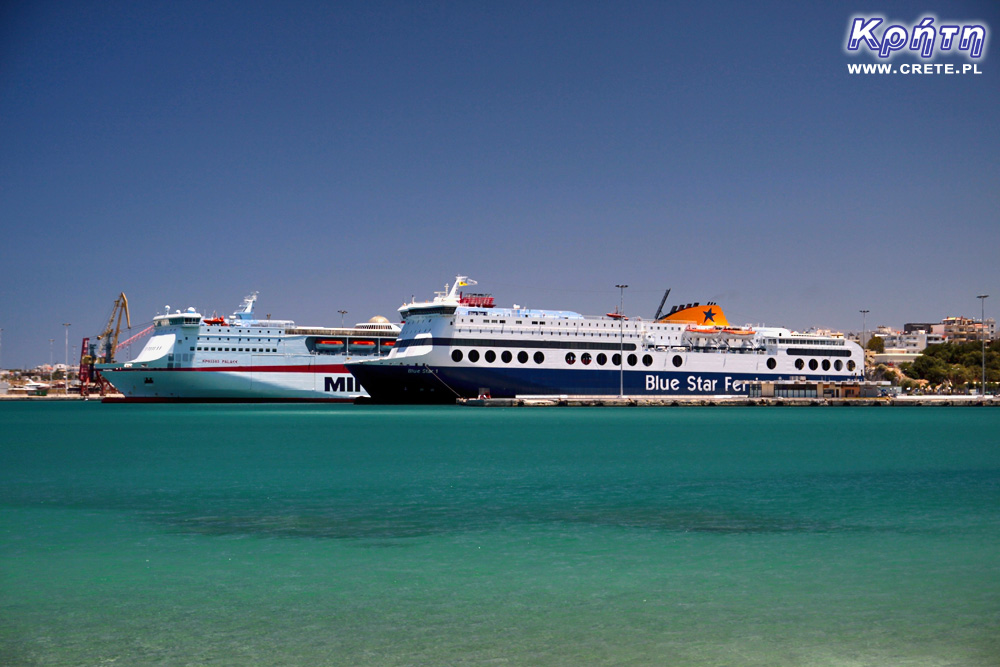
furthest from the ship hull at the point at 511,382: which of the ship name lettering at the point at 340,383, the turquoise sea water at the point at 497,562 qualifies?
the turquoise sea water at the point at 497,562

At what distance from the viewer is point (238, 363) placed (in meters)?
71.8

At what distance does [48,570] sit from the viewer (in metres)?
11.0

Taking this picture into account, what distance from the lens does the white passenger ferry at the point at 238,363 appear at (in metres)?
71.4

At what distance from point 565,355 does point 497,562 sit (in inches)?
2174

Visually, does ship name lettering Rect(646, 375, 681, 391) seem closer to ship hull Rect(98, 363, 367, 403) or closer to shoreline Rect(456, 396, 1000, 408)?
shoreline Rect(456, 396, 1000, 408)

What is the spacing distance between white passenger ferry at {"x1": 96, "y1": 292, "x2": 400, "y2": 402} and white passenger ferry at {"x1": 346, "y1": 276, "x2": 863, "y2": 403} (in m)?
8.97

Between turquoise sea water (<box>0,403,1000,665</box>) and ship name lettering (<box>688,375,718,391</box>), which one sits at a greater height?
ship name lettering (<box>688,375,718,391</box>)

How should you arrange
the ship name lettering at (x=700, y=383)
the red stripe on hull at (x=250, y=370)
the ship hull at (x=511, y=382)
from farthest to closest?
the ship name lettering at (x=700, y=383), the red stripe on hull at (x=250, y=370), the ship hull at (x=511, y=382)

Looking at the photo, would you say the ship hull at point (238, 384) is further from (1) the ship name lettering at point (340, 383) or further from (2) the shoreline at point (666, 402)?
(2) the shoreline at point (666, 402)

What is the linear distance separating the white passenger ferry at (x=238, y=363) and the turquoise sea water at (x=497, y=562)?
4730cm

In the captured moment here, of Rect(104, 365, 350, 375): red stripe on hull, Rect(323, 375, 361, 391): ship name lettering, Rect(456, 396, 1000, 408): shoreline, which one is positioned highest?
Rect(104, 365, 350, 375): red stripe on hull

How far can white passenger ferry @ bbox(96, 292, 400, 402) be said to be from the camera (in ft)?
234

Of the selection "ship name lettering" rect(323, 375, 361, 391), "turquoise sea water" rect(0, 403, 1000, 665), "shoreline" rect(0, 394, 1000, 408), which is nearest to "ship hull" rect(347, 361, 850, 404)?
"shoreline" rect(0, 394, 1000, 408)

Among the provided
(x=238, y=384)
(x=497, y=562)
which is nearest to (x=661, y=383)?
(x=238, y=384)
